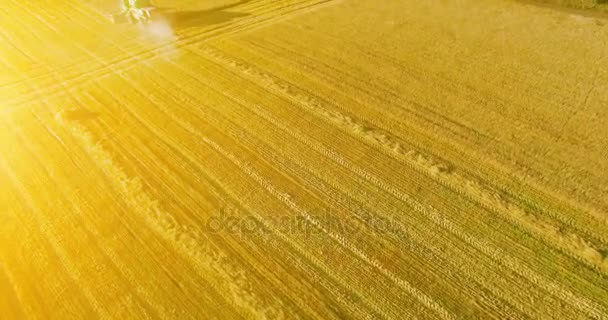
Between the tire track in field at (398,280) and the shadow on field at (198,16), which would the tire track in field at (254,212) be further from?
the shadow on field at (198,16)

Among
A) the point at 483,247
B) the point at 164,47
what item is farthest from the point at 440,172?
the point at 164,47

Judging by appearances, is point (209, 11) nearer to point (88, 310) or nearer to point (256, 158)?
point (256, 158)

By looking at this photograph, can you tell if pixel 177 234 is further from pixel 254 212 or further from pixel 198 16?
pixel 198 16

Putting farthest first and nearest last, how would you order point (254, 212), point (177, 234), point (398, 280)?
1. point (254, 212)
2. point (177, 234)
3. point (398, 280)

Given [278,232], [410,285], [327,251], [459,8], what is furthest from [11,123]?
[459,8]

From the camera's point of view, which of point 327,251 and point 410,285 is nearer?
point 410,285

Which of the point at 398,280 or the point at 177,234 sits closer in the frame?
the point at 398,280

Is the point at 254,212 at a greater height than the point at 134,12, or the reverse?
the point at 254,212
